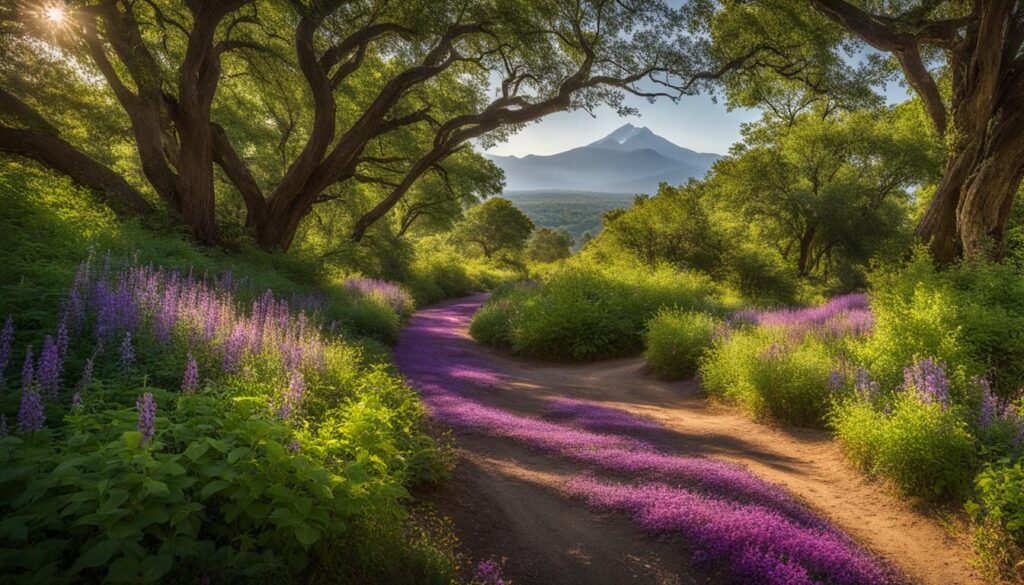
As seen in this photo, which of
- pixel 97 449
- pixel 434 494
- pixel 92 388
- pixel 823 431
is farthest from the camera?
pixel 823 431

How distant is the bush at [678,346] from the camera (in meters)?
11.2

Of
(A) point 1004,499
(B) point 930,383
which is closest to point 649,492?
(A) point 1004,499

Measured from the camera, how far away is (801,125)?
27656 millimetres

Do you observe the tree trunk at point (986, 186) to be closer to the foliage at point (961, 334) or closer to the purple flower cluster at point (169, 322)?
the foliage at point (961, 334)

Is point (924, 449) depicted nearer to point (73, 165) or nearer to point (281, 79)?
point (73, 165)

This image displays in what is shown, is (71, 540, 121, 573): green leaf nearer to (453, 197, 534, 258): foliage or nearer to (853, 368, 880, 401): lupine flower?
(853, 368, 880, 401): lupine flower

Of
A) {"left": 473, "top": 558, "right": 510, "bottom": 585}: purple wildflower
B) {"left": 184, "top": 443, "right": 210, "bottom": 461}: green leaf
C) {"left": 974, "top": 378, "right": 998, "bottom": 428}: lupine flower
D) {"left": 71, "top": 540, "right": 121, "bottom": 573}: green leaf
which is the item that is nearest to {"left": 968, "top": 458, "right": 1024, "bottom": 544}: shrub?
{"left": 974, "top": 378, "right": 998, "bottom": 428}: lupine flower

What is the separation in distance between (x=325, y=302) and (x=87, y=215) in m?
4.68

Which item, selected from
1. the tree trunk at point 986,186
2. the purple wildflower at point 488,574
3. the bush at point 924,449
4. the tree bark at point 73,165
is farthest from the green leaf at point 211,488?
the tree trunk at point 986,186

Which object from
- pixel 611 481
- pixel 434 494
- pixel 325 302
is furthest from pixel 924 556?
pixel 325 302

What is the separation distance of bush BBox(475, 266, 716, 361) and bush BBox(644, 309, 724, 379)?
203 cm

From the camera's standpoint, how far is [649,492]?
486 cm

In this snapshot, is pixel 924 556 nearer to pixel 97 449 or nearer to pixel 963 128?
pixel 97 449

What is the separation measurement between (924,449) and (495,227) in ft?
205
